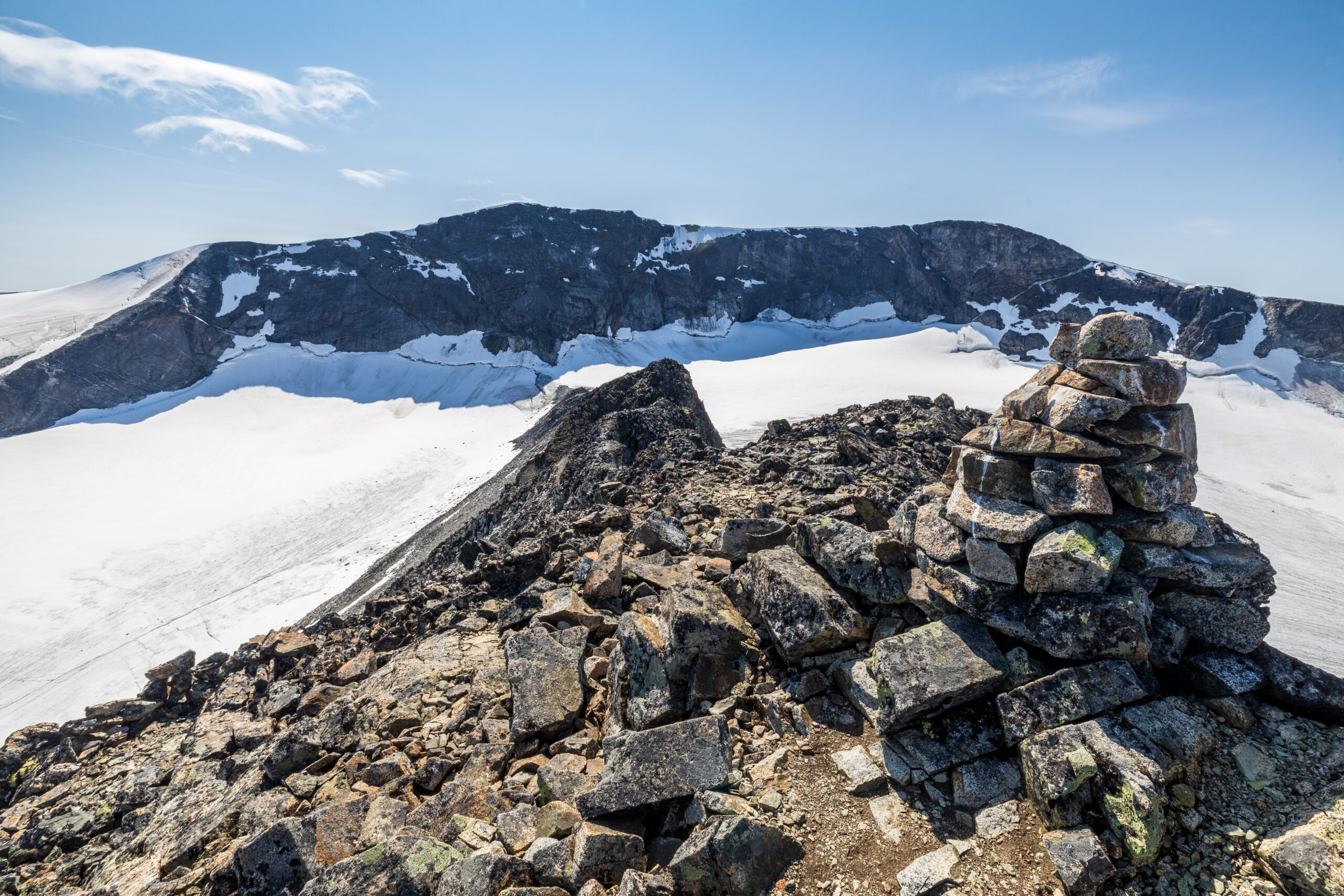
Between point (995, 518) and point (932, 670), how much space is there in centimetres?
148

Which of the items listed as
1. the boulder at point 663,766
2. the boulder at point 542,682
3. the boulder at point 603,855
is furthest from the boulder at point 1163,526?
the boulder at point 542,682

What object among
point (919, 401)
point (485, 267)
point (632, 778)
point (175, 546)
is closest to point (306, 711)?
point (632, 778)

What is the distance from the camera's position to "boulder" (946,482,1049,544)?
15.7 feet

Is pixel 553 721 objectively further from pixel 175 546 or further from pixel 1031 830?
pixel 175 546

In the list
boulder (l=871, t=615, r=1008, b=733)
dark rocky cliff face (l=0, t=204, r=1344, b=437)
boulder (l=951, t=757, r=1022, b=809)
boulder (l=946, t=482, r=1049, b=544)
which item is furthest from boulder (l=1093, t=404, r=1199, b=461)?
dark rocky cliff face (l=0, t=204, r=1344, b=437)

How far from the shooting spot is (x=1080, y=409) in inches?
194

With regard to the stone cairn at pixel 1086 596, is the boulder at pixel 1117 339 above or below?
above

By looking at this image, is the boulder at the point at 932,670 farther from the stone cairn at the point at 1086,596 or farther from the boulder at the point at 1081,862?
the boulder at the point at 1081,862

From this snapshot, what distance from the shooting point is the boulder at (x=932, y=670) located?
4469 millimetres

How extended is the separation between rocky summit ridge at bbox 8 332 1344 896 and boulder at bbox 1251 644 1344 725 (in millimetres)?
24

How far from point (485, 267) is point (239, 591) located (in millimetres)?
62800

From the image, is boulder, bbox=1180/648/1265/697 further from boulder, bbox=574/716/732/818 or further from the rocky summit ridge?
boulder, bbox=574/716/732/818

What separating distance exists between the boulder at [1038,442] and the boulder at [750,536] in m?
2.73

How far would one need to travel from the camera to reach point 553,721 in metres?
5.46
